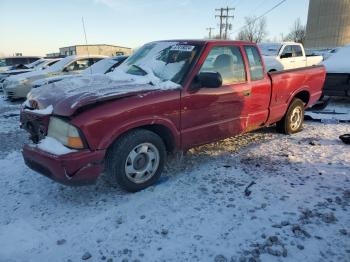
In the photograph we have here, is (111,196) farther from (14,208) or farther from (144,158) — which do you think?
(14,208)

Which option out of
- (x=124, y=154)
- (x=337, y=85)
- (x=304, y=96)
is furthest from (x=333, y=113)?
(x=124, y=154)

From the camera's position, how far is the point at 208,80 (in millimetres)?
4059

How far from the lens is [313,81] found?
640 centimetres

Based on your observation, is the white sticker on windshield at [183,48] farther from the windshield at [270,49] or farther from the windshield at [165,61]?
the windshield at [270,49]

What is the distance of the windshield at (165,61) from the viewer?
4273 millimetres

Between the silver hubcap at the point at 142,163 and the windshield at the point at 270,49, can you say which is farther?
the windshield at the point at 270,49

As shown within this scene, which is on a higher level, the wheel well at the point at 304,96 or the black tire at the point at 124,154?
the wheel well at the point at 304,96

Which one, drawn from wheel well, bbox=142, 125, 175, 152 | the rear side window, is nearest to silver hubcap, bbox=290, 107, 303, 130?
the rear side window

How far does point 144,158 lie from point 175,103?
2.54 ft

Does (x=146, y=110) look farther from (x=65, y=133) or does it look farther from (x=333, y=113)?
(x=333, y=113)

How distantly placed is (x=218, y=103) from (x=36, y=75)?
924cm

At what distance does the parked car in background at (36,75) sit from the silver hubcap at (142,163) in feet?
27.3

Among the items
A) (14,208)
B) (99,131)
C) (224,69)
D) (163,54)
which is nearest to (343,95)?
(224,69)

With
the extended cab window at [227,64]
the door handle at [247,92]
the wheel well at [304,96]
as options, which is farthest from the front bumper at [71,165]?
the wheel well at [304,96]
